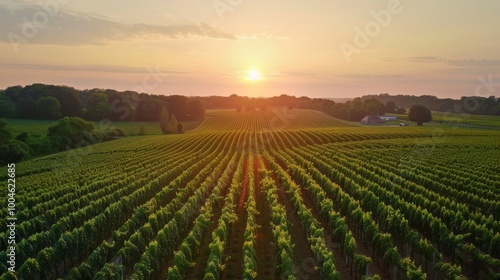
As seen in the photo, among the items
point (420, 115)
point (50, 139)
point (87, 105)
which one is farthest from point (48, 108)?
point (420, 115)

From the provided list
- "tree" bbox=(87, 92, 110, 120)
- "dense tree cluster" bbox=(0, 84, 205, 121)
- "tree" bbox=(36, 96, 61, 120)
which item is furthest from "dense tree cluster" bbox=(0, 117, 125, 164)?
"dense tree cluster" bbox=(0, 84, 205, 121)

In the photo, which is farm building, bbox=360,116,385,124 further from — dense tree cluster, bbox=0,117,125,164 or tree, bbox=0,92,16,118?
tree, bbox=0,92,16,118

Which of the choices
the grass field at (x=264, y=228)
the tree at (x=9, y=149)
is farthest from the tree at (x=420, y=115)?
the tree at (x=9, y=149)

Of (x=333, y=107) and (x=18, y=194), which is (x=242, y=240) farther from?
(x=333, y=107)

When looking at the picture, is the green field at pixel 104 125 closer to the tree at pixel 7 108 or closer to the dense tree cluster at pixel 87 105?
the tree at pixel 7 108

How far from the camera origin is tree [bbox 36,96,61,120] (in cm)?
10175

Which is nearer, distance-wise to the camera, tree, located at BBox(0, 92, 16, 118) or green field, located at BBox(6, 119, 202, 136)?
green field, located at BBox(6, 119, 202, 136)

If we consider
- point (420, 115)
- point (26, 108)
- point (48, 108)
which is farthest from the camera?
point (420, 115)

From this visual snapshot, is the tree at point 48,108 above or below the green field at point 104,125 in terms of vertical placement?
above

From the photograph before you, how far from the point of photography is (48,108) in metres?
102

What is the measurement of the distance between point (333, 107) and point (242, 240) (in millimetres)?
129260

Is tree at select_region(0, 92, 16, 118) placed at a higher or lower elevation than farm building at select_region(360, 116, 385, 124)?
higher

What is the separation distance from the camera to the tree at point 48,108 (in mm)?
101750

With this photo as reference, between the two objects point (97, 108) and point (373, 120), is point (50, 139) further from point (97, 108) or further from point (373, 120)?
point (373, 120)
